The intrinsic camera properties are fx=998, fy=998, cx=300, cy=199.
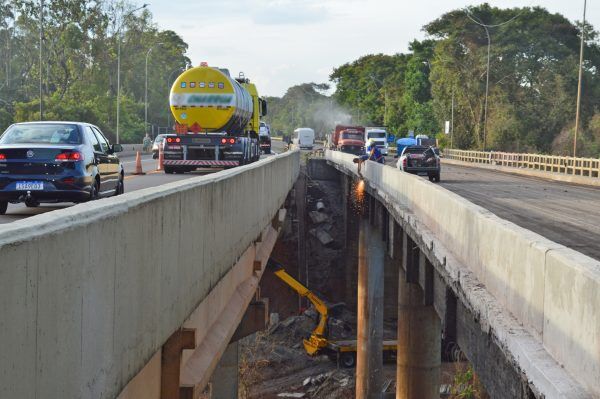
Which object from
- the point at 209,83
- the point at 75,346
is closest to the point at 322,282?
the point at 209,83

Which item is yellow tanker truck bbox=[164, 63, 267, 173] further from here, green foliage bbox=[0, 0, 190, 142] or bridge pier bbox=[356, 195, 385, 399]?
green foliage bbox=[0, 0, 190, 142]

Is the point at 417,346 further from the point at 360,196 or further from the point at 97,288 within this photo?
the point at 97,288

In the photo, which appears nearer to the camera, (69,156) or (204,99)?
(69,156)

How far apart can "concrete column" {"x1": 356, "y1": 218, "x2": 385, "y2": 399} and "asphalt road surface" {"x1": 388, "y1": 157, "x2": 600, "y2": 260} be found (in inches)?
156

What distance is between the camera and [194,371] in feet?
26.6

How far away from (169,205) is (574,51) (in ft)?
288

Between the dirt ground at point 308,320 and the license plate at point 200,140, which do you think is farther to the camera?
the dirt ground at point 308,320

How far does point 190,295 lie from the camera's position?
8.14 meters

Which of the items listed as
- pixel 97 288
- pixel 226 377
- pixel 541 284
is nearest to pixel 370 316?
pixel 226 377

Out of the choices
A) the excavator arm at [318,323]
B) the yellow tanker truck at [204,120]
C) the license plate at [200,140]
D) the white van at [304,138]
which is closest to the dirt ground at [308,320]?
the excavator arm at [318,323]

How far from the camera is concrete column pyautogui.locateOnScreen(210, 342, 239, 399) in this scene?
1830 cm

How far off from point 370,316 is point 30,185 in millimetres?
23217

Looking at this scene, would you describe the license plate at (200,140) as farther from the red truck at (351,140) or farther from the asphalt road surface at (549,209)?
the red truck at (351,140)

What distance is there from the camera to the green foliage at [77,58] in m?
94.4
